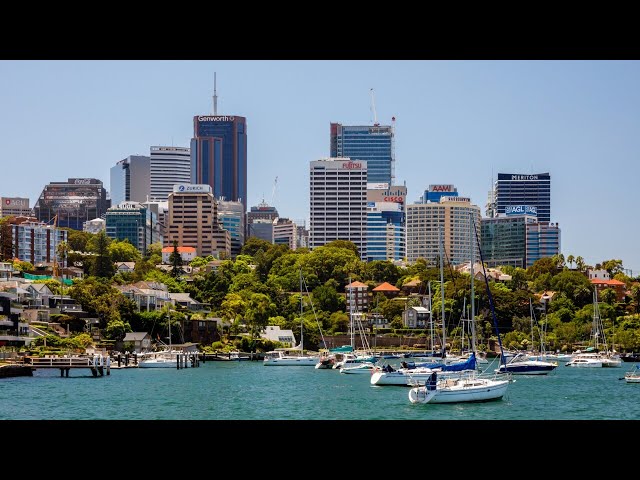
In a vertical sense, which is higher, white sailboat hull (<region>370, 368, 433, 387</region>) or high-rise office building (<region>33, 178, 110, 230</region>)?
high-rise office building (<region>33, 178, 110, 230</region>)

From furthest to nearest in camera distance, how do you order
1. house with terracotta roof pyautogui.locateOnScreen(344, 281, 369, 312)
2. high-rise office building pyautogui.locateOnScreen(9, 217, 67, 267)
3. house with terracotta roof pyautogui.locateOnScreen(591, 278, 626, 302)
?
high-rise office building pyautogui.locateOnScreen(9, 217, 67, 267) → house with terracotta roof pyautogui.locateOnScreen(344, 281, 369, 312) → house with terracotta roof pyautogui.locateOnScreen(591, 278, 626, 302)

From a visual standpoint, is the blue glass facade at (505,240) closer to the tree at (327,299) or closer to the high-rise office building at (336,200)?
the high-rise office building at (336,200)

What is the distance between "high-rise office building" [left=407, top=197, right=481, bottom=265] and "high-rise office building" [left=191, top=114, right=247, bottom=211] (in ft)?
118

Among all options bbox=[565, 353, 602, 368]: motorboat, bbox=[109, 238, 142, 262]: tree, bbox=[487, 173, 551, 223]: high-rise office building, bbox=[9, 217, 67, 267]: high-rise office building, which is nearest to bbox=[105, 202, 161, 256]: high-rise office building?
bbox=[109, 238, 142, 262]: tree

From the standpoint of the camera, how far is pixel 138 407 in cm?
2425

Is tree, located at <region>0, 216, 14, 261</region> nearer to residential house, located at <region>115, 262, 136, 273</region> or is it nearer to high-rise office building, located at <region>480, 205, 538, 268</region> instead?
residential house, located at <region>115, 262, 136, 273</region>

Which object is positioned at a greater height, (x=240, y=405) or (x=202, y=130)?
(x=202, y=130)

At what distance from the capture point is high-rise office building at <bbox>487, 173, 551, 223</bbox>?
142625 millimetres

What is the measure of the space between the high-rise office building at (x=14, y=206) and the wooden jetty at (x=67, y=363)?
78.0 m

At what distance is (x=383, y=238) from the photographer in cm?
12625

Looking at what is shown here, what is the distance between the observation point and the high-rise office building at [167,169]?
155125 millimetres
